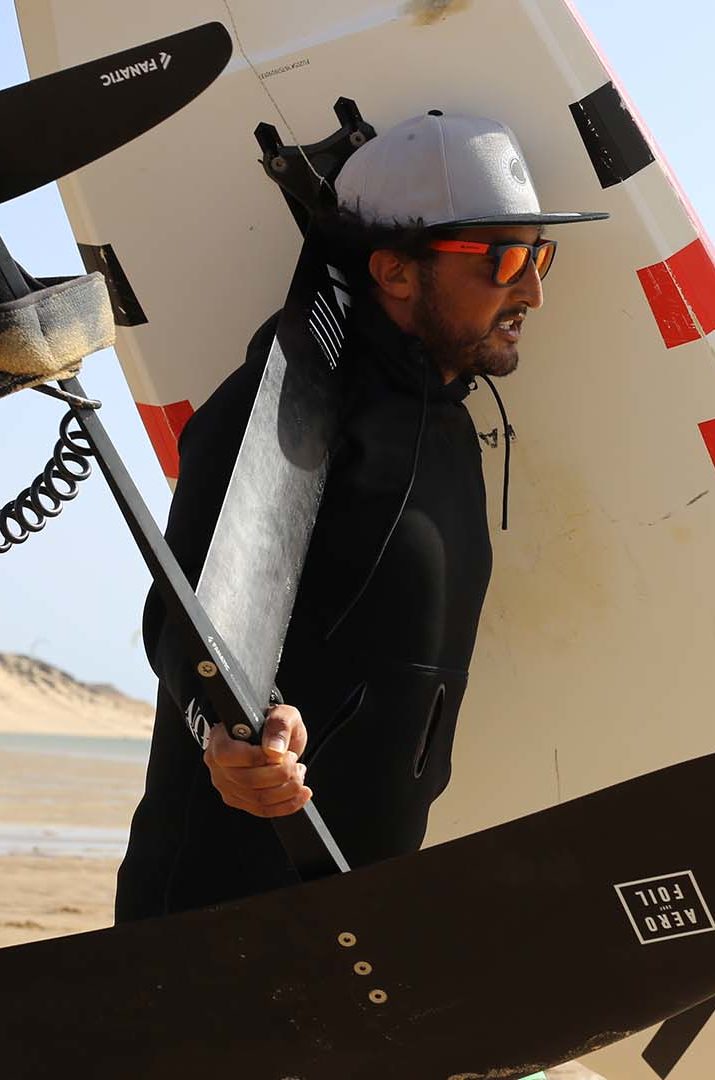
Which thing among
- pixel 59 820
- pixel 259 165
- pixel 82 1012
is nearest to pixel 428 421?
pixel 259 165

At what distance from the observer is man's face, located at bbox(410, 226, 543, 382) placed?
2432mm

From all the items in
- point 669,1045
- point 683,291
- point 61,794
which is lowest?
point 61,794

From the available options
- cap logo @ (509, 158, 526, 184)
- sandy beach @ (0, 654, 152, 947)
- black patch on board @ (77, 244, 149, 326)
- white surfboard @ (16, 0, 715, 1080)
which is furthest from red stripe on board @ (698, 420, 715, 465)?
sandy beach @ (0, 654, 152, 947)

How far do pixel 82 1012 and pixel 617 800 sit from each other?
0.67m

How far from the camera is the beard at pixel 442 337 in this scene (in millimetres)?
2434

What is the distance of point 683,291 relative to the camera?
8.94 ft

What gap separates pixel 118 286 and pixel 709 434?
1.18m

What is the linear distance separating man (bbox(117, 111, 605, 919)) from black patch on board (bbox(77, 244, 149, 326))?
57cm

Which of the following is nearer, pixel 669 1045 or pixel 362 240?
pixel 362 240

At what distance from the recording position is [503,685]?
297 cm

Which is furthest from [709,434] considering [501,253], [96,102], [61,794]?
[61,794]

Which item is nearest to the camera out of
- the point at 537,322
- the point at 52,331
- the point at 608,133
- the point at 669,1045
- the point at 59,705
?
the point at 52,331

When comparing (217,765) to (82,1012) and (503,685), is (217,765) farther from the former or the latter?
(503,685)

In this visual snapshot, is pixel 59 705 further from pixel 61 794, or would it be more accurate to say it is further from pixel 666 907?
pixel 666 907
